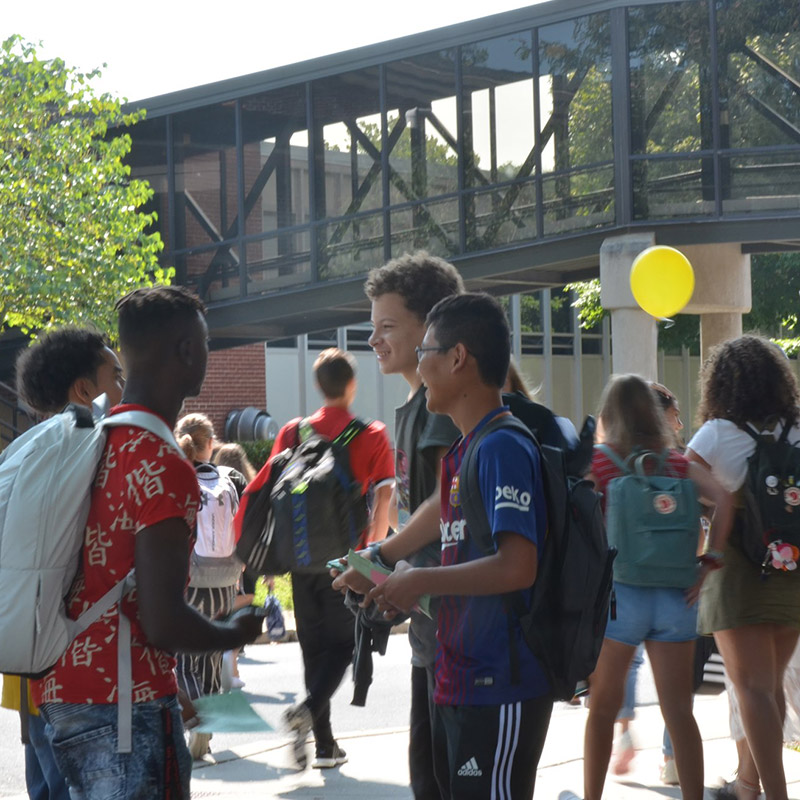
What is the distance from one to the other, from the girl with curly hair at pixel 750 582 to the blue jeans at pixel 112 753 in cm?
285

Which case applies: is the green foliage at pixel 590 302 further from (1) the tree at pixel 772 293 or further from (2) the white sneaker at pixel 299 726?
(2) the white sneaker at pixel 299 726

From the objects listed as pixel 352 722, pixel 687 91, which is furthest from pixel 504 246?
pixel 352 722

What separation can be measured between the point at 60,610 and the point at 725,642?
3162 millimetres

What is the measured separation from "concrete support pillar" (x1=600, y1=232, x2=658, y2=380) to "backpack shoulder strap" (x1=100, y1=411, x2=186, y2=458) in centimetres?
1616

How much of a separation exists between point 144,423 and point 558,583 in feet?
3.61

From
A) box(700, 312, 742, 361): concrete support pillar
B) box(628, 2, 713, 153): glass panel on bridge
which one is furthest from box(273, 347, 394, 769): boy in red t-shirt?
box(700, 312, 742, 361): concrete support pillar

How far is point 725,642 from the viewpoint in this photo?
5039mm

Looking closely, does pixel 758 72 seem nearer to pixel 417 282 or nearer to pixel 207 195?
pixel 207 195

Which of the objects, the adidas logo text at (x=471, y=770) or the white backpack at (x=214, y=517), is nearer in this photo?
the adidas logo text at (x=471, y=770)

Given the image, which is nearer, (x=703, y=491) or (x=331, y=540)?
(x=703, y=491)

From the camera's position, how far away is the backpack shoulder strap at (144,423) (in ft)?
8.77

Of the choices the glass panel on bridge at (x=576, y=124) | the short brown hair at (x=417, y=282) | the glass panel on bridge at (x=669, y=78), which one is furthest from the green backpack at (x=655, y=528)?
the glass panel on bridge at (x=669, y=78)

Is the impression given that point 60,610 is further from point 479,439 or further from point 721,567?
point 721,567

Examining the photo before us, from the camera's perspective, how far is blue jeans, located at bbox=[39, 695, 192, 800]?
263 centimetres
